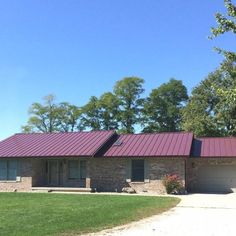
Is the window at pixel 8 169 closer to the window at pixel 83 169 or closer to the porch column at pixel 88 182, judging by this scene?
the window at pixel 83 169

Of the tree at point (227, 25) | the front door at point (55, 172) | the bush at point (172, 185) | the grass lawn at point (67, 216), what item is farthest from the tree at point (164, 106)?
the tree at point (227, 25)

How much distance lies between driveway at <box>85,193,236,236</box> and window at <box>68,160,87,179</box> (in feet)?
48.8

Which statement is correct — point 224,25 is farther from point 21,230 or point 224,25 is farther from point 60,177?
point 60,177

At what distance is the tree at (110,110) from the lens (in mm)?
69250

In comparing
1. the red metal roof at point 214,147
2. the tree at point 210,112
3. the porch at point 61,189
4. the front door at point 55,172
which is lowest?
the porch at point 61,189

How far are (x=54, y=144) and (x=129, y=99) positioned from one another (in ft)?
110

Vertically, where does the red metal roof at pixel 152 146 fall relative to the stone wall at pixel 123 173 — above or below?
above

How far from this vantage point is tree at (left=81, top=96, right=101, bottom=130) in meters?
71.1

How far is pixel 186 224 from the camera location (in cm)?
1564

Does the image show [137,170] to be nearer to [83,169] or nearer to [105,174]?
[105,174]

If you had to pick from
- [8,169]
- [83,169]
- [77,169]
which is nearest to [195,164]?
[83,169]

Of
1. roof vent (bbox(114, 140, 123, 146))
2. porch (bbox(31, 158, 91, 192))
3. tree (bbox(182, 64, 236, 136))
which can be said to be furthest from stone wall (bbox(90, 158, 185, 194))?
tree (bbox(182, 64, 236, 136))

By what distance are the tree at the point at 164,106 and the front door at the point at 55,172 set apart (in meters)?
32.4

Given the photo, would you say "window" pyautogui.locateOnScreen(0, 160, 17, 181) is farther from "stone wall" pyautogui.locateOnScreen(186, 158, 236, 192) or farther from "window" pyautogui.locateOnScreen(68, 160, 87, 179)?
"stone wall" pyautogui.locateOnScreen(186, 158, 236, 192)
